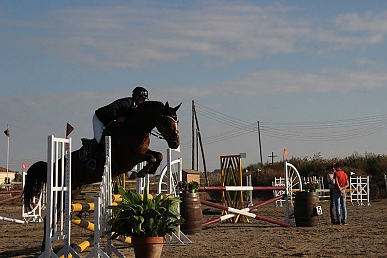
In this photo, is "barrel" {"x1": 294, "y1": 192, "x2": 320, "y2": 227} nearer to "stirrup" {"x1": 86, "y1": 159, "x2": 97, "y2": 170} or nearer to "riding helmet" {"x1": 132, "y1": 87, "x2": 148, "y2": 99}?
"riding helmet" {"x1": 132, "y1": 87, "x2": 148, "y2": 99}

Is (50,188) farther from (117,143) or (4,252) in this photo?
(4,252)

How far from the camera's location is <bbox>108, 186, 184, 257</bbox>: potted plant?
528cm

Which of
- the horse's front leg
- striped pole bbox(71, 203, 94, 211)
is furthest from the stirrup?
the horse's front leg

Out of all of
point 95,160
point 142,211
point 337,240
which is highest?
point 95,160

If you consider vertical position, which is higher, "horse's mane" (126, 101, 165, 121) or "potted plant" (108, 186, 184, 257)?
"horse's mane" (126, 101, 165, 121)

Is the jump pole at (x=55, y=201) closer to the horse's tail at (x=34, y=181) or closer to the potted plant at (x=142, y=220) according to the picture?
the potted plant at (x=142, y=220)

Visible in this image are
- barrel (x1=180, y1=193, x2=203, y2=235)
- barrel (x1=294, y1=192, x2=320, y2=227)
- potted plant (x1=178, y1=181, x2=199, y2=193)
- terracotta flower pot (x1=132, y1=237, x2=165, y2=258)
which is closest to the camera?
terracotta flower pot (x1=132, y1=237, x2=165, y2=258)

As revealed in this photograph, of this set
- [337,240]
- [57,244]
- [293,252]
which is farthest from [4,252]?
[337,240]

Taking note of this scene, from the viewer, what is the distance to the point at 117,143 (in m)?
6.46

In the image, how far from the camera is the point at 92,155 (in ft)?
21.7

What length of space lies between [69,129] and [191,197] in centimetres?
250

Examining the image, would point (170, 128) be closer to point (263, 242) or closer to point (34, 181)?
point (34, 181)

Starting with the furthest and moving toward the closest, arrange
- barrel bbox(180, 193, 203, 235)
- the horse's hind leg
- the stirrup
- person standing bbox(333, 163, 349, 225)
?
person standing bbox(333, 163, 349, 225)
barrel bbox(180, 193, 203, 235)
the stirrup
the horse's hind leg

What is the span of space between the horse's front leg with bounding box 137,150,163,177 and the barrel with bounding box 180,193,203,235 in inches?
86.7
